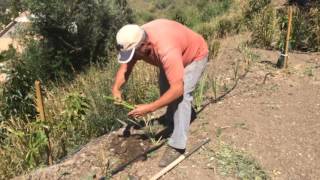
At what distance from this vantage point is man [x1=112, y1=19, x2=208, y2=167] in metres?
3.60

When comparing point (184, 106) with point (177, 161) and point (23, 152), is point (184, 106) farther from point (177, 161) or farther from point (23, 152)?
point (23, 152)

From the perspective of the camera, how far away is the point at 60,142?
16.3 ft

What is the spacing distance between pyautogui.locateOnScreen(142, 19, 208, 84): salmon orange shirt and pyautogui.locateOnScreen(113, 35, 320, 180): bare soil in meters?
0.92

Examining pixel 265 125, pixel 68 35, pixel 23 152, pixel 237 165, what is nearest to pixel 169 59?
pixel 237 165

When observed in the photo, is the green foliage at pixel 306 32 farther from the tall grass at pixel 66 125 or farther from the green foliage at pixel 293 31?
the tall grass at pixel 66 125

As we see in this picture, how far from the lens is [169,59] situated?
3596 mm

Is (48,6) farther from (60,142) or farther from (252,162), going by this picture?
(252,162)

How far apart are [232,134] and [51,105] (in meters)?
2.47

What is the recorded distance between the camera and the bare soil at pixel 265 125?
4180 millimetres

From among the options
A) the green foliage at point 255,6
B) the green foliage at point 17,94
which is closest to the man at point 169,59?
the green foliage at point 17,94

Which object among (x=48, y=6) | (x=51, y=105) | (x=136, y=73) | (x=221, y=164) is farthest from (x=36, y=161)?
(x=48, y=6)

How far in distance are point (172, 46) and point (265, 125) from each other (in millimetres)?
1776

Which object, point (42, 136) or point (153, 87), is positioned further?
point (153, 87)

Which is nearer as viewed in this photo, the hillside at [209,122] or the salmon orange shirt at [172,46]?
the salmon orange shirt at [172,46]
